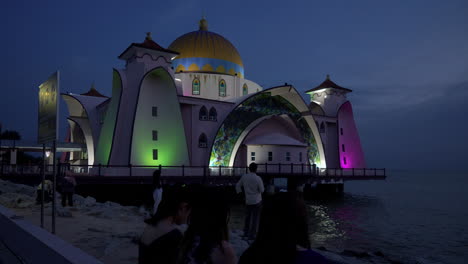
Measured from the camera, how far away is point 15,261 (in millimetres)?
6082

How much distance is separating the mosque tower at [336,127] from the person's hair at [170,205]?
37.4m

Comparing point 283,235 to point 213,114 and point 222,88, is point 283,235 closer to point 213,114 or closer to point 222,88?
point 213,114

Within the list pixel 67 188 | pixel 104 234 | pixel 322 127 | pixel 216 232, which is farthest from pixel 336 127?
pixel 216 232

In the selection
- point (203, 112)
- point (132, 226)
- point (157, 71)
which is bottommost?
point (132, 226)

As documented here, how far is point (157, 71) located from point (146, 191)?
937cm

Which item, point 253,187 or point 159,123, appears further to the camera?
point 159,123

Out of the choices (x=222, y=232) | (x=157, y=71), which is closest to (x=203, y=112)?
(x=157, y=71)

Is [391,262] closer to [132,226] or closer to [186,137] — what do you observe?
[132,226]

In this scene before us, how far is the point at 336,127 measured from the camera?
4188cm

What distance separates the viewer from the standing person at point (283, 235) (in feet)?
7.33

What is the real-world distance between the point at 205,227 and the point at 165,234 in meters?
0.79

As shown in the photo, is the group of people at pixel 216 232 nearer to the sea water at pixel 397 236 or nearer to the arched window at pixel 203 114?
the sea water at pixel 397 236

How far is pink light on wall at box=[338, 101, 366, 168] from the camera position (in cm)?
4166

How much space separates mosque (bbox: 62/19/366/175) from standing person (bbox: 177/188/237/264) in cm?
2515
